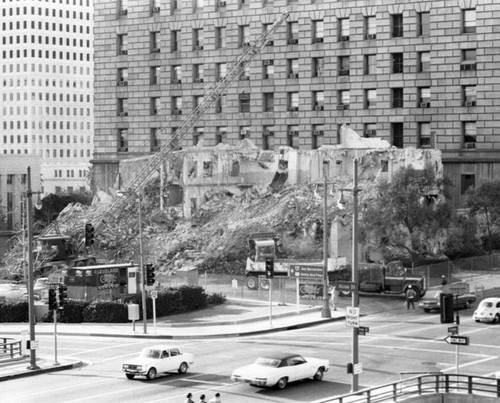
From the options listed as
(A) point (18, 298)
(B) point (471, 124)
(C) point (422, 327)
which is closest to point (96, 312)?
(A) point (18, 298)

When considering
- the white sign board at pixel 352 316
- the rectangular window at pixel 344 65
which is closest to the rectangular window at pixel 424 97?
the rectangular window at pixel 344 65

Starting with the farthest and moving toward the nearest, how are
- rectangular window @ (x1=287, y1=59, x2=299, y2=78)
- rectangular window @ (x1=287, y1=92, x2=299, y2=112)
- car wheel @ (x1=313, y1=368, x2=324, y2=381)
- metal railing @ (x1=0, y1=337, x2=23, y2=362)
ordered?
rectangular window @ (x1=287, y1=92, x2=299, y2=112)
rectangular window @ (x1=287, y1=59, x2=299, y2=78)
metal railing @ (x1=0, y1=337, x2=23, y2=362)
car wheel @ (x1=313, y1=368, x2=324, y2=381)

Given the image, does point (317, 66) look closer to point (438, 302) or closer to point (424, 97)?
point (424, 97)

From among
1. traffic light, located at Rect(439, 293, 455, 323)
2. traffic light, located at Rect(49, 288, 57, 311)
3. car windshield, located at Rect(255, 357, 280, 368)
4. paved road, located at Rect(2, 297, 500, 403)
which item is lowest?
paved road, located at Rect(2, 297, 500, 403)

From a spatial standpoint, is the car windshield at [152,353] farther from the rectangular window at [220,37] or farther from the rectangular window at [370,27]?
the rectangular window at [220,37]

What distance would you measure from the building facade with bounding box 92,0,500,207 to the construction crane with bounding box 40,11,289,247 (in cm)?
166

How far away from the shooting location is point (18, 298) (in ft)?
255

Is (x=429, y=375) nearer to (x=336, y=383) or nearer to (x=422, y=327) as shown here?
(x=336, y=383)

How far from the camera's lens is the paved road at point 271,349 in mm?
44188

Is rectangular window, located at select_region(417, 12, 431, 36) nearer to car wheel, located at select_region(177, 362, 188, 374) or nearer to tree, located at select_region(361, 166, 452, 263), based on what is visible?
tree, located at select_region(361, 166, 452, 263)

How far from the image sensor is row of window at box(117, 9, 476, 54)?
335 feet

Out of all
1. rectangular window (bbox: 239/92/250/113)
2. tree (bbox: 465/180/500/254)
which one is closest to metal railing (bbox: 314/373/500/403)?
tree (bbox: 465/180/500/254)

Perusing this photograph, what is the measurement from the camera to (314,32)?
108375 millimetres

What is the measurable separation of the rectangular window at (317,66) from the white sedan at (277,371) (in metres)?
64.5
